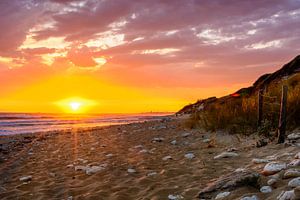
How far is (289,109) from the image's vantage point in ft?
31.9

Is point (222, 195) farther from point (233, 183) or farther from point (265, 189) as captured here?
point (265, 189)

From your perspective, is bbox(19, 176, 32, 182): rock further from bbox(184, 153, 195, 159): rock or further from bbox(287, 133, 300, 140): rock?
bbox(287, 133, 300, 140): rock

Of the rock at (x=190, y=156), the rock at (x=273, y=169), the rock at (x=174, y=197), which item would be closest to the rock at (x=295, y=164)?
the rock at (x=273, y=169)

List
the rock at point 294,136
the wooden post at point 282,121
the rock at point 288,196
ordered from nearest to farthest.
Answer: the rock at point 288,196
the rock at point 294,136
the wooden post at point 282,121

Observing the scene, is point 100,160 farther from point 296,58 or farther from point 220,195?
point 296,58

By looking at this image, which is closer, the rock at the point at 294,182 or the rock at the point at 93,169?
the rock at the point at 294,182

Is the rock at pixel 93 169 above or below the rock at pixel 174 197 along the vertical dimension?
above

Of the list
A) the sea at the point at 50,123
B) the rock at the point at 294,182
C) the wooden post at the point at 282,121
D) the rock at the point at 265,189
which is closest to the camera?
the rock at the point at 294,182

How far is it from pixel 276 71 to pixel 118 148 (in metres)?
16.9

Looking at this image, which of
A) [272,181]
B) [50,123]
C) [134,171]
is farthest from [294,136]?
[50,123]

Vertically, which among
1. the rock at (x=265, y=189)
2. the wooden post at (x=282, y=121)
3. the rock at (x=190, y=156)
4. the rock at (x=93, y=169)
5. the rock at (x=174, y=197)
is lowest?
the rock at (x=174, y=197)

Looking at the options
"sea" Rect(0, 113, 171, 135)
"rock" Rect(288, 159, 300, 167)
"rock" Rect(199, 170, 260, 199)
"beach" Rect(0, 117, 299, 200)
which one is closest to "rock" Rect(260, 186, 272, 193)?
"beach" Rect(0, 117, 299, 200)

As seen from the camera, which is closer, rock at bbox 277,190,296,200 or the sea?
rock at bbox 277,190,296,200

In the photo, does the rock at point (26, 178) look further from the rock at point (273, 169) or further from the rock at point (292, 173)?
the rock at point (292, 173)
